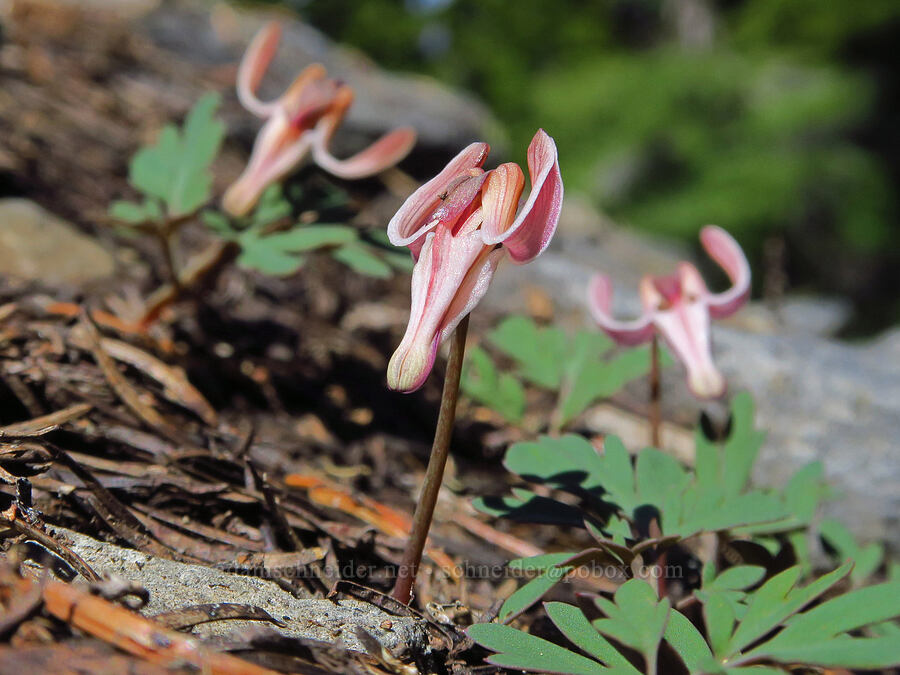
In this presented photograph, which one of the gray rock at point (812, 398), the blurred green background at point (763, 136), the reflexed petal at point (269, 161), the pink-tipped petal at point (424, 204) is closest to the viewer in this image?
the pink-tipped petal at point (424, 204)

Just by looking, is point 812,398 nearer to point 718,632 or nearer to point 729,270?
point 729,270

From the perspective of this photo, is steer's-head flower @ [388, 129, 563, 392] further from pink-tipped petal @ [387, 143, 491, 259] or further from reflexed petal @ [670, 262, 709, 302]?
reflexed petal @ [670, 262, 709, 302]

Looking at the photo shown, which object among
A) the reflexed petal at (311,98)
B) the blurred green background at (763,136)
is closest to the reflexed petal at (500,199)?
the reflexed petal at (311,98)

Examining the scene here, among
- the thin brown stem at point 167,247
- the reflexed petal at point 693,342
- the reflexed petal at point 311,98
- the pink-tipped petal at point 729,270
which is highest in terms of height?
the reflexed petal at point 311,98

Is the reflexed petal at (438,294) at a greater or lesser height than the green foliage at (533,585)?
greater

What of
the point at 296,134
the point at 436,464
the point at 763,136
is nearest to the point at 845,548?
the point at 436,464

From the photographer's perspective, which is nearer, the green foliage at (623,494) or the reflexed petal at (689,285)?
the green foliage at (623,494)

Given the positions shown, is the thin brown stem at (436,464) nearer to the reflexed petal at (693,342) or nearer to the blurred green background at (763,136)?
the reflexed petal at (693,342)
